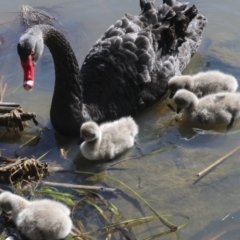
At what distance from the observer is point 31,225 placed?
357 cm

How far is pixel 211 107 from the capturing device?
4.66 metres

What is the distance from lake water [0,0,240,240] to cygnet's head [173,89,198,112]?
21 cm

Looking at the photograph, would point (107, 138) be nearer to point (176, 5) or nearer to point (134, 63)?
point (134, 63)

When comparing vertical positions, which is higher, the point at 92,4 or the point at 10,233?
the point at 92,4

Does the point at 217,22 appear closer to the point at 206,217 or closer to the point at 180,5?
the point at 180,5

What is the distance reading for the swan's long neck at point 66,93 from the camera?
15.4 feet

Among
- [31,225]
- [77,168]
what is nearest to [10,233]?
[31,225]

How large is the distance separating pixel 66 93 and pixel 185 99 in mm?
873

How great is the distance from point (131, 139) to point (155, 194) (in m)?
0.53

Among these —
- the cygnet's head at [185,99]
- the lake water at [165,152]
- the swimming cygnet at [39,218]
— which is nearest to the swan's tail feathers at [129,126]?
the lake water at [165,152]

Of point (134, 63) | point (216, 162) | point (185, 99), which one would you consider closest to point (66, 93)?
point (134, 63)

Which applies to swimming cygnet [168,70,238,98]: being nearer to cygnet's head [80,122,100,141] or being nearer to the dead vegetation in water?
cygnet's head [80,122,100,141]

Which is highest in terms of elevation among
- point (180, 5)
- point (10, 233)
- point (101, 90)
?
point (180, 5)

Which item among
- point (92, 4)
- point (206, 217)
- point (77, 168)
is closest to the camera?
point (206, 217)
